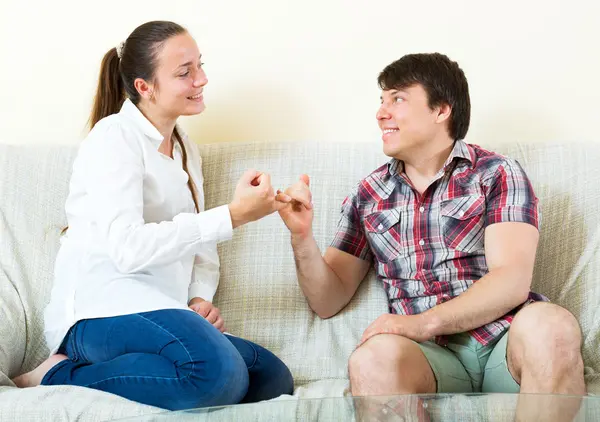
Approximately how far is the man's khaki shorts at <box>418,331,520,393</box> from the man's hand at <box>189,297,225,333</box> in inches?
19.0

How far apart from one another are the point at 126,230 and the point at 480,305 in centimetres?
77

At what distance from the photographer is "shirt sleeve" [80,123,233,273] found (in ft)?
5.86

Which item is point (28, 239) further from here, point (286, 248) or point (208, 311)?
point (286, 248)

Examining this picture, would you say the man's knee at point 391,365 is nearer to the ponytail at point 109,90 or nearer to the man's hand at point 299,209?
the man's hand at point 299,209

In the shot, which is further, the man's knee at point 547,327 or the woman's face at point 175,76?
the woman's face at point 175,76

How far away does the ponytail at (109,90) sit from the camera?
2.09 metres

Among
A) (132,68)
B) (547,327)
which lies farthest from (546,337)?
(132,68)

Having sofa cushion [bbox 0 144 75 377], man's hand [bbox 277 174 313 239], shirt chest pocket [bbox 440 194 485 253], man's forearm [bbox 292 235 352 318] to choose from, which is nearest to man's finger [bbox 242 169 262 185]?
man's hand [bbox 277 174 313 239]

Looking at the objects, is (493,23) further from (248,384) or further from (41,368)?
(41,368)

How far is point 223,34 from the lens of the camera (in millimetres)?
2475

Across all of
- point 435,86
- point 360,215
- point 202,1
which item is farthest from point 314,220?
point 202,1

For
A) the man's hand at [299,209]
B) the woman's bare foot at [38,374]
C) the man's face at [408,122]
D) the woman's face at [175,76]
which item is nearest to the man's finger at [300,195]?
the man's hand at [299,209]

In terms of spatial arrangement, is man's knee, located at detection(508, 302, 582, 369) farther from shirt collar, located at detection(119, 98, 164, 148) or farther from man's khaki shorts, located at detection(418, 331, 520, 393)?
shirt collar, located at detection(119, 98, 164, 148)

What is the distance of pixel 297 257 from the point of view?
6.69 ft
